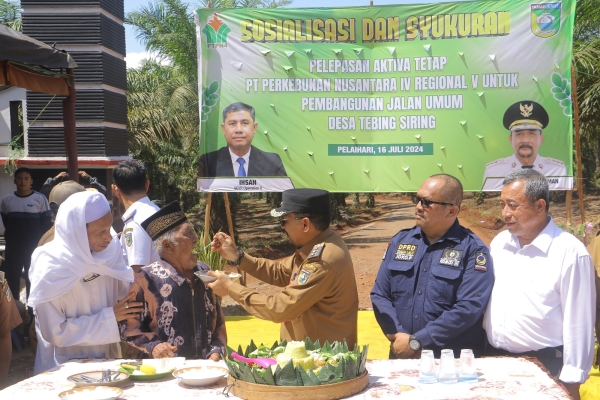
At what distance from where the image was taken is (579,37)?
1416cm

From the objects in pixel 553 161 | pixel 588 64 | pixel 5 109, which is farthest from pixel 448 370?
pixel 5 109

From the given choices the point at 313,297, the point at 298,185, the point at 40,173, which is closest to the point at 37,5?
the point at 40,173

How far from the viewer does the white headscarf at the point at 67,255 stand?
11.3ft

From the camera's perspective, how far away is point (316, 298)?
3537 millimetres

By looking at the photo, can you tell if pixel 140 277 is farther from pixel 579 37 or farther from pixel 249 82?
pixel 579 37

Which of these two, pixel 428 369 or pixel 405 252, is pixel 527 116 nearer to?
pixel 405 252

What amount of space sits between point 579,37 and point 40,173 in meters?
11.0

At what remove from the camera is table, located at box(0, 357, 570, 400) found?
2.86m

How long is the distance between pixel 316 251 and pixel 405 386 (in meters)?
0.87

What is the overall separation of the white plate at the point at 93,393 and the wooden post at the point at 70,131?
413 cm

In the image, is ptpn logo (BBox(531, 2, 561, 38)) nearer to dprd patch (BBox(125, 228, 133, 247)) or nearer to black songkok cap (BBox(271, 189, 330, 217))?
black songkok cap (BBox(271, 189, 330, 217))

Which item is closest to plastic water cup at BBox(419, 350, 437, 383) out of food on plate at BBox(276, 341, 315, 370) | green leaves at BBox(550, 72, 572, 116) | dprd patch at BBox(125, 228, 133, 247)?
food on plate at BBox(276, 341, 315, 370)

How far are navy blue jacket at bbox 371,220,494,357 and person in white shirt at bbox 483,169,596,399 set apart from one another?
0.11 m

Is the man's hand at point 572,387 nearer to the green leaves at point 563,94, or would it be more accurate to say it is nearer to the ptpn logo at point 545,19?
the green leaves at point 563,94
